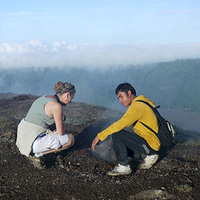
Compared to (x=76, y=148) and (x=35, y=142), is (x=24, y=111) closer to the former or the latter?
(x=76, y=148)

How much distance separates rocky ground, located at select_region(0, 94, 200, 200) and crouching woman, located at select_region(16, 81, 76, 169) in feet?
1.39

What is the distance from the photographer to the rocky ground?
3279 mm

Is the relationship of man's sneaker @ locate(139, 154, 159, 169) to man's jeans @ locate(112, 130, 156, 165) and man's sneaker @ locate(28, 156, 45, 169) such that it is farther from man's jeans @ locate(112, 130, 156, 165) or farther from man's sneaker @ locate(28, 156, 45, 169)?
man's sneaker @ locate(28, 156, 45, 169)

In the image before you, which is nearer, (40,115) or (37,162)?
(40,115)

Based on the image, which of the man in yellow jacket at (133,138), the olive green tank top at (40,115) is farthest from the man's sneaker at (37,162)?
the man in yellow jacket at (133,138)

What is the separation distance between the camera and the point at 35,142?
151 inches

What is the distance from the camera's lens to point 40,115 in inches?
149

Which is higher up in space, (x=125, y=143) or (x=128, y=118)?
(x=128, y=118)

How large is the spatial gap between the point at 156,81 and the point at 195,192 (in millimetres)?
21632

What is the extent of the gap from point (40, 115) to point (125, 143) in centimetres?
140

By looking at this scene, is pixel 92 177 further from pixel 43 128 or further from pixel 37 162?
pixel 43 128

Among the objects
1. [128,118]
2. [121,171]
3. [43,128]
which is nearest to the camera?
[128,118]

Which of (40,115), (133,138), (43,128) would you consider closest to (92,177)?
(133,138)

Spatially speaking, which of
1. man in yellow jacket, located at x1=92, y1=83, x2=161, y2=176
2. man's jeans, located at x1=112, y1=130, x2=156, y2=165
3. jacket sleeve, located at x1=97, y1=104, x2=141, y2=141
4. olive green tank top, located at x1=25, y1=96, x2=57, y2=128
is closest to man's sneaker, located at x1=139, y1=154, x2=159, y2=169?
man in yellow jacket, located at x1=92, y1=83, x2=161, y2=176
